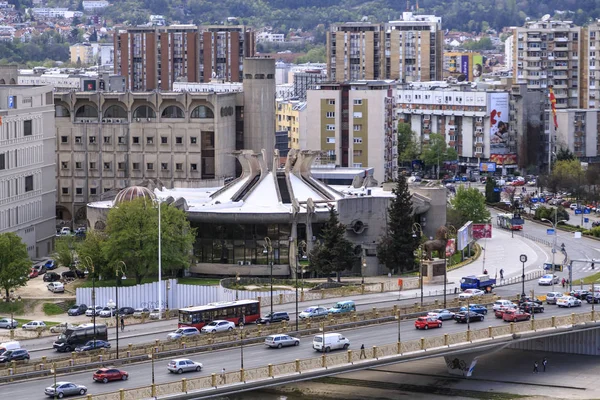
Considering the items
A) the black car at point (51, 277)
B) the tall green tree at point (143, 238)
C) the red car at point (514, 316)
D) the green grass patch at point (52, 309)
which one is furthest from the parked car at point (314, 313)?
A: the black car at point (51, 277)

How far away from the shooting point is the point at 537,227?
494 ft

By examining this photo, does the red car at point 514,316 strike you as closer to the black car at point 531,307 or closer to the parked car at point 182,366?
the black car at point 531,307

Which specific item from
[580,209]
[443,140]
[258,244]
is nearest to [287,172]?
[258,244]

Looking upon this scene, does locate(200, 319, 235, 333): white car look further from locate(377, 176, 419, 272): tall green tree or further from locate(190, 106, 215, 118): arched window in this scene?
locate(190, 106, 215, 118): arched window

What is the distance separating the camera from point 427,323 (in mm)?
89062

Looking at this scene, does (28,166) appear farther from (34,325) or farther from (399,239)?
(34,325)

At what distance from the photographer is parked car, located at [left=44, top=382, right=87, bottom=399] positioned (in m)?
72.6

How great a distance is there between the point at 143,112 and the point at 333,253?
3935 centimetres

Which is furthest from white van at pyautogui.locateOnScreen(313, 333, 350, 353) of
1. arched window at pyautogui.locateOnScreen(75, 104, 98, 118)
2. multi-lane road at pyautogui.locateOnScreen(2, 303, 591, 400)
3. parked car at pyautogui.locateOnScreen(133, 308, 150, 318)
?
arched window at pyautogui.locateOnScreen(75, 104, 98, 118)

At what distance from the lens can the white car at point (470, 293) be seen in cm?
9840

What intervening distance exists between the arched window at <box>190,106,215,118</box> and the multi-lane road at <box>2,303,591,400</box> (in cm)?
5407

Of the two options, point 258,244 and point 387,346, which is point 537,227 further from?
point 387,346

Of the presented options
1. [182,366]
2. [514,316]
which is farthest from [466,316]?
[182,366]

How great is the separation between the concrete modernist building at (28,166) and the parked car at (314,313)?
33.6 meters
